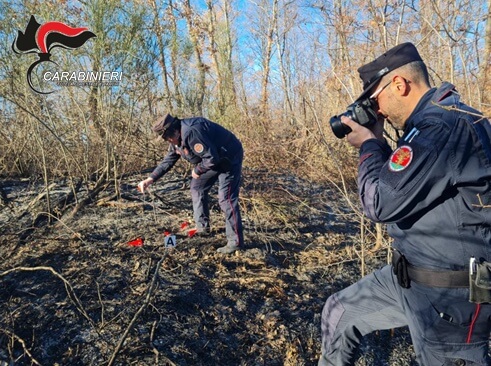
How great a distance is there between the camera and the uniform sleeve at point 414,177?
1.38 m

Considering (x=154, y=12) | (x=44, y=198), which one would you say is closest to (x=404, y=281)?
(x=44, y=198)

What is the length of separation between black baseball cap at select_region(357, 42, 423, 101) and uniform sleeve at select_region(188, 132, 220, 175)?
6.70ft

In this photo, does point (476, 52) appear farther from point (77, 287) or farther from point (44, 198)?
point (44, 198)

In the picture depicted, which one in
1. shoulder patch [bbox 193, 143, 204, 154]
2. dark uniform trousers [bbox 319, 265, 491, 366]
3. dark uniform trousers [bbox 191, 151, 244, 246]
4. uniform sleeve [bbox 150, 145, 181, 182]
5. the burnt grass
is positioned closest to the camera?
dark uniform trousers [bbox 319, 265, 491, 366]

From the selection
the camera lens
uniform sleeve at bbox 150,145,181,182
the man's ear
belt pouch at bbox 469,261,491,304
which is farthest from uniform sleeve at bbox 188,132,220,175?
belt pouch at bbox 469,261,491,304

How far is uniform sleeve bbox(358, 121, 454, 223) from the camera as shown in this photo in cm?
138

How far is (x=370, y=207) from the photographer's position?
60.9 inches

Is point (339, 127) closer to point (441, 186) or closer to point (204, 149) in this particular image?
point (441, 186)

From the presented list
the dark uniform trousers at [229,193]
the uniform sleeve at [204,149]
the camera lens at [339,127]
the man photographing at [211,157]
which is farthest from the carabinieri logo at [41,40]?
the camera lens at [339,127]

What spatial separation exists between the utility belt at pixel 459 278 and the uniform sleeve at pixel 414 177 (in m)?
0.29

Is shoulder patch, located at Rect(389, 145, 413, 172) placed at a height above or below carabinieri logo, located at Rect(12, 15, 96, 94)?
below

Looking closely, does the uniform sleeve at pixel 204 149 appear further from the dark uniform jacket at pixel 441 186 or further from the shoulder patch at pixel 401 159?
the shoulder patch at pixel 401 159

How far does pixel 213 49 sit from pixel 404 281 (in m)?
10.8

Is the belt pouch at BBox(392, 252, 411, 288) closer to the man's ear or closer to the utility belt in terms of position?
the utility belt
